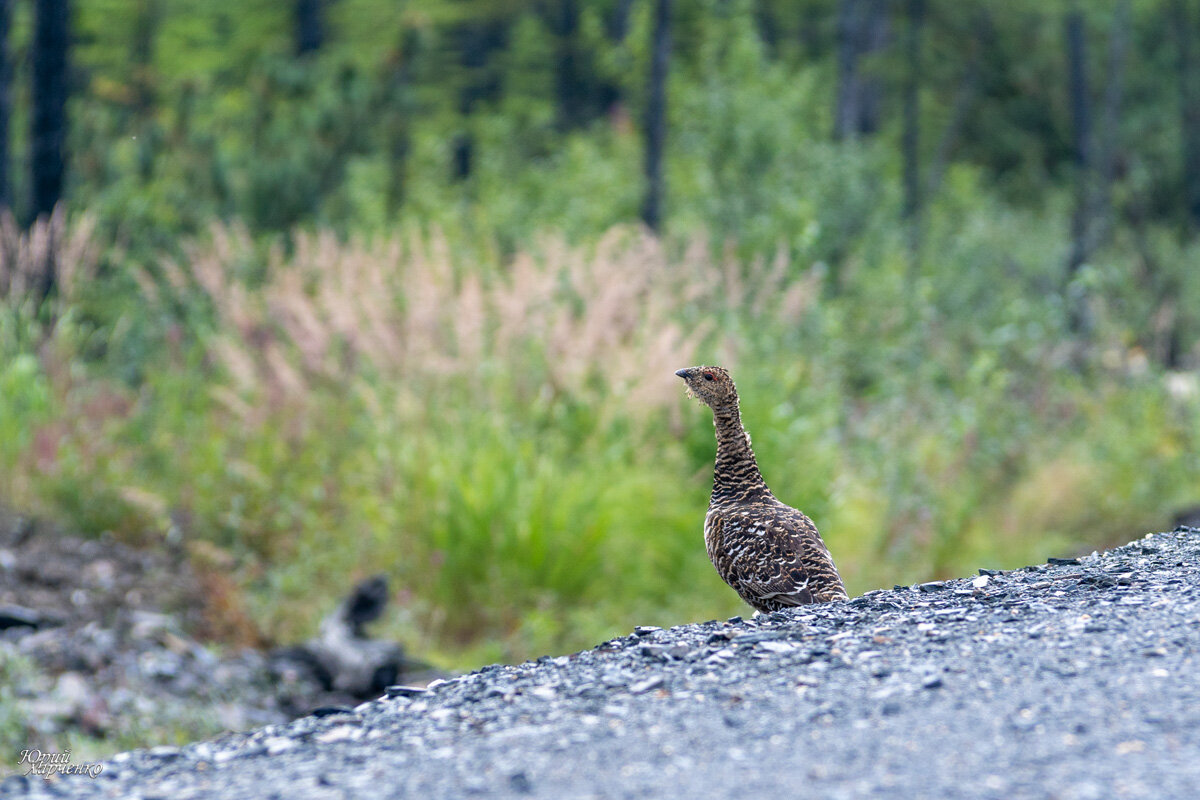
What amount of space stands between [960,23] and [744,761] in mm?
33698

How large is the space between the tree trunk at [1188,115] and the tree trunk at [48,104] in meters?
28.3

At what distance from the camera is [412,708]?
12.5 ft

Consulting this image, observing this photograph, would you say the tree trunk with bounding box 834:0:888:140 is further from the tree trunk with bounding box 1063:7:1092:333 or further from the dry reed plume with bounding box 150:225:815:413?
the dry reed plume with bounding box 150:225:815:413

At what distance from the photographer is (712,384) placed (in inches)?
213

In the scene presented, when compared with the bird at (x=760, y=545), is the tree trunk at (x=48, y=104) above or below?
above

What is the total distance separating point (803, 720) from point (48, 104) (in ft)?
38.9

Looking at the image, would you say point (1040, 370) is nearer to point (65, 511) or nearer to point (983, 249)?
point (65, 511)

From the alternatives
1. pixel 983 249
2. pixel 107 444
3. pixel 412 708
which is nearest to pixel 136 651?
pixel 107 444

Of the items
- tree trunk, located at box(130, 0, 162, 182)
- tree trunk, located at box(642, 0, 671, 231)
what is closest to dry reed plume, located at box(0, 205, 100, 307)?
tree trunk, located at box(130, 0, 162, 182)

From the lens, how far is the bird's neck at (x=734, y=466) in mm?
5277

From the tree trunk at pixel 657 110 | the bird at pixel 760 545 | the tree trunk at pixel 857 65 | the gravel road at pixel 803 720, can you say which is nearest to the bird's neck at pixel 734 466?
the bird at pixel 760 545

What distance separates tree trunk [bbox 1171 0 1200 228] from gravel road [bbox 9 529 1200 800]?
3193 centimetres

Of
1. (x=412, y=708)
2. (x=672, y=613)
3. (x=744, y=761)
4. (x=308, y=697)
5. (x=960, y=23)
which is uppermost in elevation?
(x=960, y=23)

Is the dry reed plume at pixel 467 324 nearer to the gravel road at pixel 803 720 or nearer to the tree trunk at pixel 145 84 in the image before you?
the tree trunk at pixel 145 84
